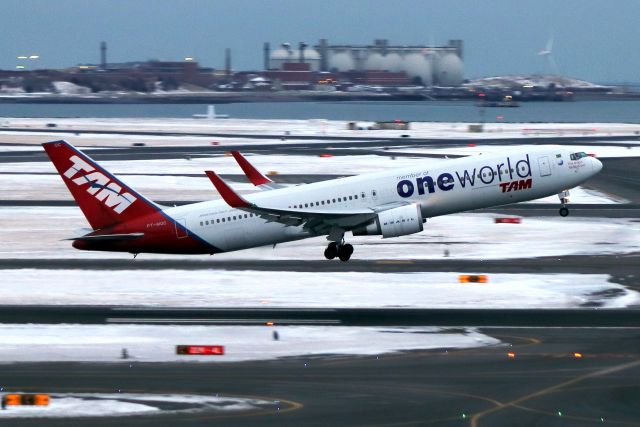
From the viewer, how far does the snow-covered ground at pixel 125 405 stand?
27.9m

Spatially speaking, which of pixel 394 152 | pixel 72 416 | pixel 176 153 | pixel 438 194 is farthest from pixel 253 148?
pixel 72 416

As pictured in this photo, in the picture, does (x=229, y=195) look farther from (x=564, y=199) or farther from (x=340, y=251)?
(x=564, y=199)

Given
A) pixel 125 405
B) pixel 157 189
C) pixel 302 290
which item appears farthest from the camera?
pixel 157 189

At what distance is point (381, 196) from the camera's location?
5012 cm

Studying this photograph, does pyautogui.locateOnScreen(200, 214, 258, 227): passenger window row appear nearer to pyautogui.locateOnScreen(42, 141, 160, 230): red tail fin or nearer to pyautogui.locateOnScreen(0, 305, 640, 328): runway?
pyautogui.locateOnScreen(42, 141, 160, 230): red tail fin

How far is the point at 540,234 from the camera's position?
6094 centimetres

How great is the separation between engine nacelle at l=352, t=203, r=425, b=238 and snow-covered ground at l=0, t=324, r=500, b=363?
1215 cm

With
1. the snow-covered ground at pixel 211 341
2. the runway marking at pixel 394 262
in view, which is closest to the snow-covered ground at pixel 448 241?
the runway marking at pixel 394 262

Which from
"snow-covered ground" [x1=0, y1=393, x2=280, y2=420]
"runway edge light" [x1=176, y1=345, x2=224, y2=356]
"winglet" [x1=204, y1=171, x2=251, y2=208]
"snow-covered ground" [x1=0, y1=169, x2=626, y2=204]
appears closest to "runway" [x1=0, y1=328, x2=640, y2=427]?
"snow-covered ground" [x1=0, y1=393, x2=280, y2=420]

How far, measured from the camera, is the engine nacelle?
48938mm

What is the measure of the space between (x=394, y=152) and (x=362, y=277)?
75.6m

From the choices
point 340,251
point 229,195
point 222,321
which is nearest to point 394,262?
point 340,251

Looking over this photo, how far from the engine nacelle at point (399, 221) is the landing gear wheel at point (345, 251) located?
2.90m

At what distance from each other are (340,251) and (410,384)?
868 inches
